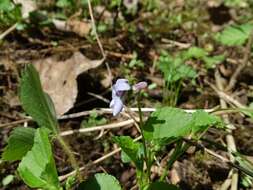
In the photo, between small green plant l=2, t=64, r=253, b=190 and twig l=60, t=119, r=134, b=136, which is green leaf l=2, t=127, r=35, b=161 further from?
twig l=60, t=119, r=134, b=136

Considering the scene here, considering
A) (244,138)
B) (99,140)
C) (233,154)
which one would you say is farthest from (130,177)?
(244,138)

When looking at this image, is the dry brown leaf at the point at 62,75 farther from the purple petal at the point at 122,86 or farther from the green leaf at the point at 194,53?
the purple petal at the point at 122,86

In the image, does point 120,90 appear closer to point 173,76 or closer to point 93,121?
point 93,121

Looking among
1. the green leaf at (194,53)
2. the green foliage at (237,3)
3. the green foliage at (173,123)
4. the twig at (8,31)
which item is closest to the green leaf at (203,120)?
the green foliage at (173,123)

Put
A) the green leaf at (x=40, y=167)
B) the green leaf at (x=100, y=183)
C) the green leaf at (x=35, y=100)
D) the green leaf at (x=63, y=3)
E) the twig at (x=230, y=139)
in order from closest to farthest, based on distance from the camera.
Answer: the green leaf at (x=40, y=167) → the green leaf at (x=100, y=183) → the green leaf at (x=35, y=100) → the twig at (x=230, y=139) → the green leaf at (x=63, y=3)

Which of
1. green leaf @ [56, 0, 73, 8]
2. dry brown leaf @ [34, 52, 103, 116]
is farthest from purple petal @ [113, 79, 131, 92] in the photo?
green leaf @ [56, 0, 73, 8]
